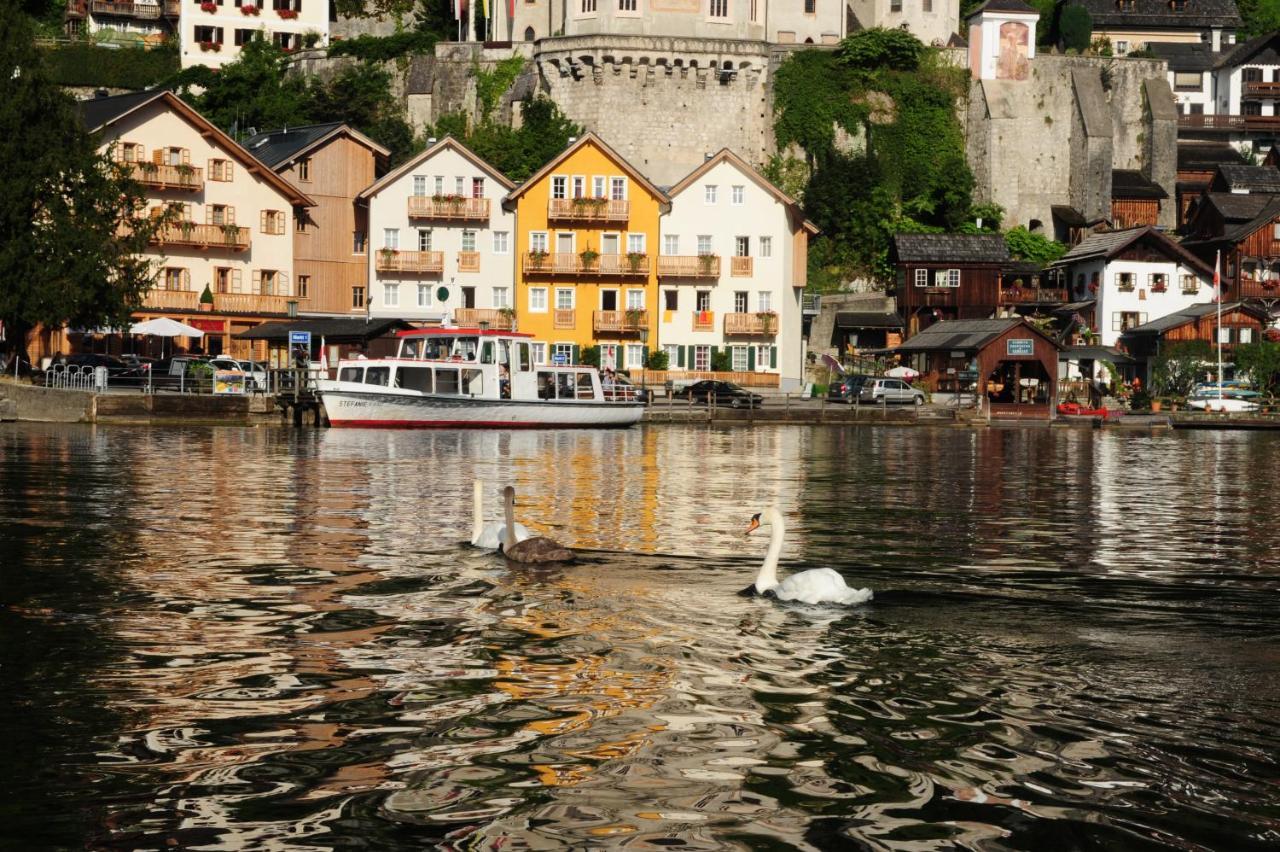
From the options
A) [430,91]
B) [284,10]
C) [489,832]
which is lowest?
[489,832]

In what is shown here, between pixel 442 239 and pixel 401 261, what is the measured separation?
114 inches

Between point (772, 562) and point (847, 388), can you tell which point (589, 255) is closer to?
point (847, 388)

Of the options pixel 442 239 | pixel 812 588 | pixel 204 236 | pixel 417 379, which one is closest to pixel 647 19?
pixel 442 239

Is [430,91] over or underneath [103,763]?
over

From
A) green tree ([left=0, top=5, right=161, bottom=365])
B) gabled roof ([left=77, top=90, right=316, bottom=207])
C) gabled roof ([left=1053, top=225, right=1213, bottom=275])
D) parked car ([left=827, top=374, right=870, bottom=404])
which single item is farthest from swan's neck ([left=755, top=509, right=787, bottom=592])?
gabled roof ([left=1053, top=225, right=1213, bottom=275])

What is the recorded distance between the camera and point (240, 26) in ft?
387

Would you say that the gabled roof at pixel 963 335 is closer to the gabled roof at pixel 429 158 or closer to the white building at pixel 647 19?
the gabled roof at pixel 429 158

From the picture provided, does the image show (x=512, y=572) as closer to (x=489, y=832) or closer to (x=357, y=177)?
(x=489, y=832)

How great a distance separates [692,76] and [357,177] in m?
24.6

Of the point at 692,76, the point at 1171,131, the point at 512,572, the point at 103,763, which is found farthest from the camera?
the point at 1171,131

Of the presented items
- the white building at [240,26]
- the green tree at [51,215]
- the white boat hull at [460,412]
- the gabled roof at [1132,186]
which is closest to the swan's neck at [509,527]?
the white boat hull at [460,412]

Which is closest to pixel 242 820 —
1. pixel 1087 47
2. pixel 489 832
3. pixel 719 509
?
pixel 489 832

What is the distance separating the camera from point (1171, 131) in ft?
374

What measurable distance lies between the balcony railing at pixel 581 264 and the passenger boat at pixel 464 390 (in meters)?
18.3
